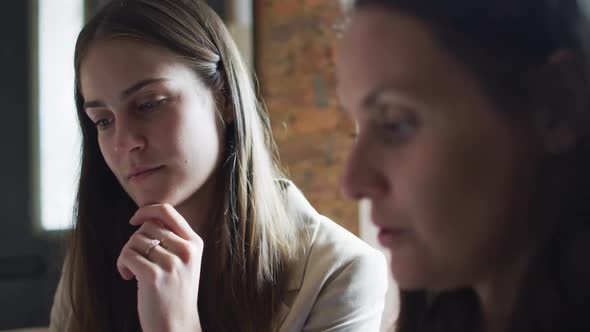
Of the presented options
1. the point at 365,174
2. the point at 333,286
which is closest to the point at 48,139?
the point at 333,286

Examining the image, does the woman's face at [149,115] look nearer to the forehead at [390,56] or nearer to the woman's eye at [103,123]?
the woman's eye at [103,123]

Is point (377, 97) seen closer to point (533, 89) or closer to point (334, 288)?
point (533, 89)

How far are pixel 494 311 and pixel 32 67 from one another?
5.82 ft

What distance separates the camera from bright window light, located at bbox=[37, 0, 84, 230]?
1.88 m

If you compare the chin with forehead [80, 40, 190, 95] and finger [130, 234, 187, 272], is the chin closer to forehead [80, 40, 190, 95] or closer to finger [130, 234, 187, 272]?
finger [130, 234, 187, 272]

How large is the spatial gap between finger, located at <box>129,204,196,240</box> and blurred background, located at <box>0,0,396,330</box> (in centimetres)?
92

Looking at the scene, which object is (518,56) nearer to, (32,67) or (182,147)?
(182,147)

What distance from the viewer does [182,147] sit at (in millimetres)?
994

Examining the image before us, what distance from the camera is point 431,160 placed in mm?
433

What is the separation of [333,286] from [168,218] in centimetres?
31

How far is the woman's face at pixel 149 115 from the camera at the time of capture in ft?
3.22

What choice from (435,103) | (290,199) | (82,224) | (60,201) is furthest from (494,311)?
(60,201)

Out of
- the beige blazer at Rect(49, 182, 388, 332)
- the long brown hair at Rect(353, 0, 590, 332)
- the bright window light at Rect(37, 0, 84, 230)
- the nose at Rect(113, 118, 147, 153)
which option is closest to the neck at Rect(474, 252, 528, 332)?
the long brown hair at Rect(353, 0, 590, 332)

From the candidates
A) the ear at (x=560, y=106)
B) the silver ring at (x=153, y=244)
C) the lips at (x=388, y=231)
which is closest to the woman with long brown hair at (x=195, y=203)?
the silver ring at (x=153, y=244)
